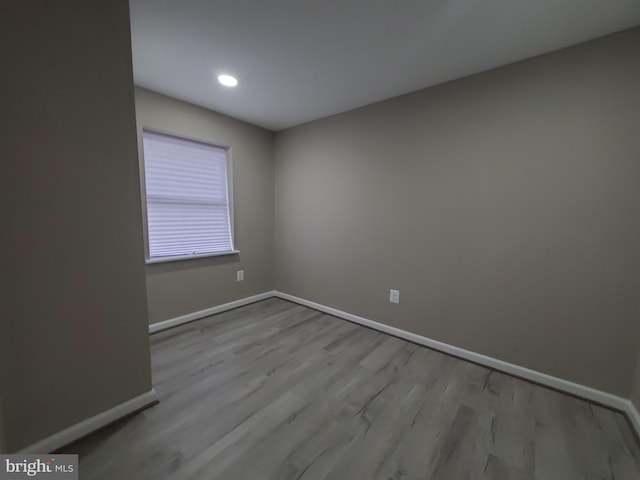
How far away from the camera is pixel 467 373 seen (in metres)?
1.94

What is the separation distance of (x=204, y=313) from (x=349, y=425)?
2.04 metres

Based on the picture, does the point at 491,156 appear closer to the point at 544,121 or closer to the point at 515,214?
the point at 544,121

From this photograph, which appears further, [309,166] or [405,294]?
[309,166]

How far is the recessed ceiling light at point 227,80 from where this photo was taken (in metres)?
2.07

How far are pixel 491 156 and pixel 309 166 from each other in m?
1.88

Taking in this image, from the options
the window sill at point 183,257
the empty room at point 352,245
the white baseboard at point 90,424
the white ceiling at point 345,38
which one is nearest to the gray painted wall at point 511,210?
the empty room at point 352,245

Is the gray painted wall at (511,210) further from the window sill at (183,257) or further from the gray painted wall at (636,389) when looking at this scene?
the window sill at (183,257)

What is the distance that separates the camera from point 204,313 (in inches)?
111

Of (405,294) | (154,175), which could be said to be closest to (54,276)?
(154,175)

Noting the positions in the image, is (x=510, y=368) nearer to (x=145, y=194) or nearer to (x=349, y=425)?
(x=349, y=425)

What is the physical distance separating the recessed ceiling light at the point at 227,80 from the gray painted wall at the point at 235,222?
2.10 feet

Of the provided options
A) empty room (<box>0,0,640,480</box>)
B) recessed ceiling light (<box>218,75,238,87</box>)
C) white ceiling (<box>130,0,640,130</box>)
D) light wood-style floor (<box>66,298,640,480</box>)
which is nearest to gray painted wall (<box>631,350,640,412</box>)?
empty room (<box>0,0,640,480</box>)

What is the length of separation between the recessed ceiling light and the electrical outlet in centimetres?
239

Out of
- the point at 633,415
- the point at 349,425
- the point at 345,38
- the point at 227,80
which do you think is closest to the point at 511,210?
the point at 633,415
